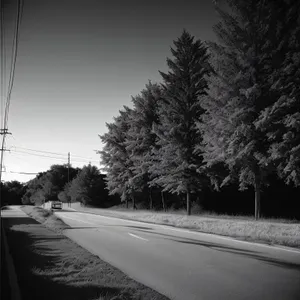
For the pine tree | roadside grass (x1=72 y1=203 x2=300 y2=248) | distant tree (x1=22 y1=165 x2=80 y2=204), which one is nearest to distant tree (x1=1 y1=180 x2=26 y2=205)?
distant tree (x1=22 y1=165 x2=80 y2=204)

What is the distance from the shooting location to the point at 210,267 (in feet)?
22.0

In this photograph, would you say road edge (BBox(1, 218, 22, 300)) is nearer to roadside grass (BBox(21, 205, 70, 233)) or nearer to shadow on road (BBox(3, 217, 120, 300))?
shadow on road (BBox(3, 217, 120, 300))

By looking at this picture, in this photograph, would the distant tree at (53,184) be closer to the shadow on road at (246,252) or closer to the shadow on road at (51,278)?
the shadow on road at (51,278)

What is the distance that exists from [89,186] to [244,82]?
38.7 meters

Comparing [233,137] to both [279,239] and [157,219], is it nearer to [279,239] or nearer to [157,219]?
[279,239]

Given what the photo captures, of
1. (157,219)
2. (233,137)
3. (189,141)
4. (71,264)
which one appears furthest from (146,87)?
(71,264)

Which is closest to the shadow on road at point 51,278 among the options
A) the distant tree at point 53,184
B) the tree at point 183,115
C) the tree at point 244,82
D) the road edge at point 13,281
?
the road edge at point 13,281

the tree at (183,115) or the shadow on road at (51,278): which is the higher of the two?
the tree at (183,115)

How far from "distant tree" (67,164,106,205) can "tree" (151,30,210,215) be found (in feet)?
94.5

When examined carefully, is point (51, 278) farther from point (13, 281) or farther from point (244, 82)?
point (244, 82)

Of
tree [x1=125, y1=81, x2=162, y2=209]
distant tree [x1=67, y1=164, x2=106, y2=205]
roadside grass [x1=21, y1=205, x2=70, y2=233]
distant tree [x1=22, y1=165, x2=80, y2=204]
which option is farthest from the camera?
distant tree [x1=22, y1=165, x2=80, y2=204]

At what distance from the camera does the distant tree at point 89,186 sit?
47.0 meters

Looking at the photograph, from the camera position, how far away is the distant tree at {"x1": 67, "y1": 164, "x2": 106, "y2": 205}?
154 ft

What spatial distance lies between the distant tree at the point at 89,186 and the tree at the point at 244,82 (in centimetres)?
3633
